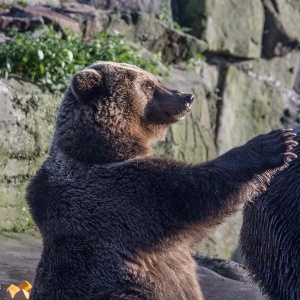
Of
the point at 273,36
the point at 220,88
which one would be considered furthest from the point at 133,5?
the point at 273,36

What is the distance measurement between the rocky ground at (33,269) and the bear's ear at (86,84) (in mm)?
2226

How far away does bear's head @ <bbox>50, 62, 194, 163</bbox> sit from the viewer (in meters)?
5.98

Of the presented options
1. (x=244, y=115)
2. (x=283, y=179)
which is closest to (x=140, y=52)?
(x=244, y=115)

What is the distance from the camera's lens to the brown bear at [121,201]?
5.56 metres

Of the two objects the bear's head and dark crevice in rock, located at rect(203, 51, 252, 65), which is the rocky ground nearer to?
the bear's head

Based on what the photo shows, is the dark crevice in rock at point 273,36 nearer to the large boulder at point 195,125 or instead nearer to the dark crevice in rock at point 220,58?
the dark crevice in rock at point 220,58

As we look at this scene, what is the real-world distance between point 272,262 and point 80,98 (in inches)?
78.4

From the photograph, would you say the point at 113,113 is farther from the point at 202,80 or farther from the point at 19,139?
the point at 202,80

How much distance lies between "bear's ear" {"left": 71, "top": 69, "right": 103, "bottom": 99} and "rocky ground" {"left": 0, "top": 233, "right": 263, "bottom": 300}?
7.30ft

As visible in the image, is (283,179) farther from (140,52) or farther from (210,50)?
(210,50)

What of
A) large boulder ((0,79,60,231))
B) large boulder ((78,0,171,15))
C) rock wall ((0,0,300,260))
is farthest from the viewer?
large boulder ((78,0,171,15))

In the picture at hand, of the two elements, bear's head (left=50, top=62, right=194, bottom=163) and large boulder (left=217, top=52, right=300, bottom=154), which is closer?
bear's head (left=50, top=62, right=194, bottom=163)

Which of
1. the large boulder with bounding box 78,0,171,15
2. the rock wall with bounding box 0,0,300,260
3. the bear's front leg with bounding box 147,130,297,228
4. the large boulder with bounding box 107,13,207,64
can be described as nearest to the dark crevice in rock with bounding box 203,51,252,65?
the rock wall with bounding box 0,0,300,260

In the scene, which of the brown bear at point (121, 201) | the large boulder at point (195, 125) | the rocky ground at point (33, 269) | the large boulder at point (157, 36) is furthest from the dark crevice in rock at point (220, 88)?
the brown bear at point (121, 201)
